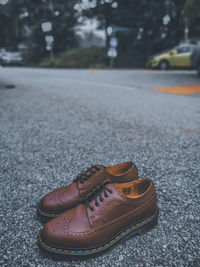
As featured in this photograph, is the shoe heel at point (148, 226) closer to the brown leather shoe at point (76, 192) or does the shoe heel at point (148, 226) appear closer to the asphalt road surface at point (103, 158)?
the asphalt road surface at point (103, 158)

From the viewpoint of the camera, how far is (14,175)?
165 centimetres

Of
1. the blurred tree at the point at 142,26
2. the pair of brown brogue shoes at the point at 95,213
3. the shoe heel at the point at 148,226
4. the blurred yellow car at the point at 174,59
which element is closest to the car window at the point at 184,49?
the blurred yellow car at the point at 174,59

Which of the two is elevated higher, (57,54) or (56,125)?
(57,54)

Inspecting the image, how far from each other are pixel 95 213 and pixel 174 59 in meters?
11.9

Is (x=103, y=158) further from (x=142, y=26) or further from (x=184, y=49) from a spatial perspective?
(x=142, y=26)

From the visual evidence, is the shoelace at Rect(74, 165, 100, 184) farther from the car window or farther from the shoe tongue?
the car window

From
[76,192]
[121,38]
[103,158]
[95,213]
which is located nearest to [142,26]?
[121,38]

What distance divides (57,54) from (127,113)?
17.5 metres

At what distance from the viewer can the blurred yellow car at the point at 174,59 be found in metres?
10.8

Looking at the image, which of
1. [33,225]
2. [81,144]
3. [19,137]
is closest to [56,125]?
[19,137]

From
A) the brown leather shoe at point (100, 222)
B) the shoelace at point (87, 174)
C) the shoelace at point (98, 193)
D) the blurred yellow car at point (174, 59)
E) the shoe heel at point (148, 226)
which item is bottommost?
the shoe heel at point (148, 226)

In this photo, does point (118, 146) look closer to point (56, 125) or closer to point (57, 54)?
point (56, 125)

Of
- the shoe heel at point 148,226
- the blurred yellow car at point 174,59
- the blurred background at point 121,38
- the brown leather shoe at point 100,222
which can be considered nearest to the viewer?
the brown leather shoe at point 100,222

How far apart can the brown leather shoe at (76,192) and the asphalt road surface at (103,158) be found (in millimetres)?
122
